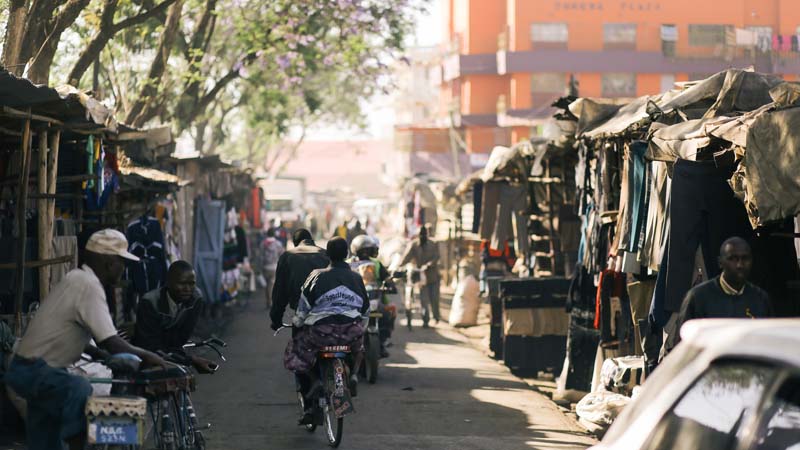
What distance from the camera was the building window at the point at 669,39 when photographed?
2333 inches

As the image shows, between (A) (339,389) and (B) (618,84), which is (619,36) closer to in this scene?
(B) (618,84)

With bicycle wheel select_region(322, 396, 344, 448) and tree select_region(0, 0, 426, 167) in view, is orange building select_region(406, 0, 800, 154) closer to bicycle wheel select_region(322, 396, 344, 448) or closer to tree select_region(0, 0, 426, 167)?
tree select_region(0, 0, 426, 167)

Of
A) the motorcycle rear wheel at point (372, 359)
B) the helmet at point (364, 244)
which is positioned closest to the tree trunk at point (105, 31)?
the helmet at point (364, 244)

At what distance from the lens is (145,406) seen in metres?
6.63

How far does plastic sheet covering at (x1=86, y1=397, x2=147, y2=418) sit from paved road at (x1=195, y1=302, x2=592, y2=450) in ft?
14.3

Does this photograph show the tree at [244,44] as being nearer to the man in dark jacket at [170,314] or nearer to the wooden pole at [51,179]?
the wooden pole at [51,179]

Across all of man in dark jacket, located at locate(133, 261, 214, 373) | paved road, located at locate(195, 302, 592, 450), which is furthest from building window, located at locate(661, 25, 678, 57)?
man in dark jacket, located at locate(133, 261, 214, 373)

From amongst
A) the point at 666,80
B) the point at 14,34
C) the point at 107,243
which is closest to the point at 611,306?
the point at 14,34

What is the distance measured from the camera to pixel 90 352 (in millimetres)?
7266

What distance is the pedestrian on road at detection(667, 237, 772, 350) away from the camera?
8672 mm

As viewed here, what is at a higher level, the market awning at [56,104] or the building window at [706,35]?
the building window at [706,35]

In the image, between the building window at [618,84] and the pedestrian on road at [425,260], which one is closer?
the pedestrian on road at [425,260]

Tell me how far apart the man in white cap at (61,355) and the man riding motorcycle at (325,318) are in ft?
14.3

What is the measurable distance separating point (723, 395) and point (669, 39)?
5771cm
